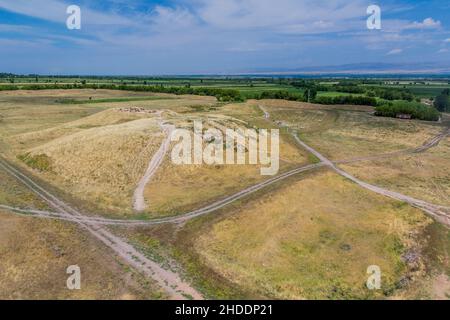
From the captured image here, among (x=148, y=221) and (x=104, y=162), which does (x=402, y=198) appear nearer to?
(x=148, y=221)

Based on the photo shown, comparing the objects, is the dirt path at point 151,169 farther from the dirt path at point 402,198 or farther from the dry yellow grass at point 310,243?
the dirt path at point 402,198

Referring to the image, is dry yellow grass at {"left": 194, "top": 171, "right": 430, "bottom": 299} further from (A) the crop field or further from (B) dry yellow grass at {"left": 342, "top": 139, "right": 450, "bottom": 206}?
(B) dry yellow grass at {"left": 342, "top": 139, "right": 450, "bottom": 206}

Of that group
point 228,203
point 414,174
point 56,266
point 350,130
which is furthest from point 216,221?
point 350,130

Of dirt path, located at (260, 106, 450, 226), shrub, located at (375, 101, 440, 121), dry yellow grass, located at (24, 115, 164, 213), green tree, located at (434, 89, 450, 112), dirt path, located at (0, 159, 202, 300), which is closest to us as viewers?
dirt path, located at (0, 159, 202, 300)

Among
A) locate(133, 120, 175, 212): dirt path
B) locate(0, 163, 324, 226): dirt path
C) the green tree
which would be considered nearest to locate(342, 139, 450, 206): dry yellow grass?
locate(0, 163, 324, 226): dirt path

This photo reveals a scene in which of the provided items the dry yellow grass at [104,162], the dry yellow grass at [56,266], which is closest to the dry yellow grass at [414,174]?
the dry yellow grass at [104,162]
